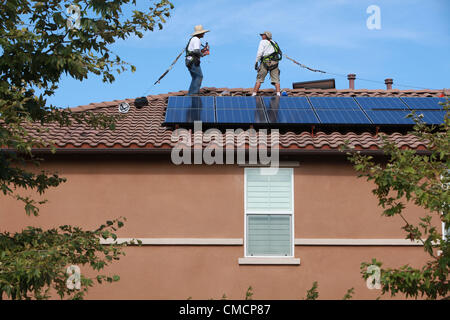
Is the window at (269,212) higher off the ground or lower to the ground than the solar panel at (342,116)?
lower

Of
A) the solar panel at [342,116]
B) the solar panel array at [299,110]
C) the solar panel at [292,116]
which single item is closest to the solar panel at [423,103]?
the solar panel array at [299,110]

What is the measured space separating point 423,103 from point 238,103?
4688 mm

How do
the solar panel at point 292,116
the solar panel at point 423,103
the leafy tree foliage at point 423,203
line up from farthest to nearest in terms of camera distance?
the solar panel at point 423,103 → the solar panel at point 292,116 → the leafy tree foliage at point 423,203

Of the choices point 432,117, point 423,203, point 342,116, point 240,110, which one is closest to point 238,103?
point 240,110

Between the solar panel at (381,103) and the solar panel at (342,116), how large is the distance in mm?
560

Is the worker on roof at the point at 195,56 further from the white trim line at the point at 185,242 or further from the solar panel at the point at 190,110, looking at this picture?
the white trim line at the point at 185,242

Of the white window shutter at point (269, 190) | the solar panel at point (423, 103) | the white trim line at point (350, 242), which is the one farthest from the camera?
the solar panel at point (423, 103)

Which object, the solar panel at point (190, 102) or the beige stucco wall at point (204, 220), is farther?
the solar panel at point (190, 102)

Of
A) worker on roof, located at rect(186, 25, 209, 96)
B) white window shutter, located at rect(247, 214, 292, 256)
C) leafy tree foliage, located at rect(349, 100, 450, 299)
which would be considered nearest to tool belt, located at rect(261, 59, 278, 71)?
worker on roof, located at rect(186, 25, 209, 96)

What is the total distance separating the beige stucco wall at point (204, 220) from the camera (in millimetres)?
11492

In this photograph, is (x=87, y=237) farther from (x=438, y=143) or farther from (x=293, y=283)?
(x=293, y=283)

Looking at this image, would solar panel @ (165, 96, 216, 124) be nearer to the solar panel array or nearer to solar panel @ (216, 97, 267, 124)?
the solar panel array

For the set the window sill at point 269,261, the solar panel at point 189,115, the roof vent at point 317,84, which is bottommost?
the window sill at point 269,261

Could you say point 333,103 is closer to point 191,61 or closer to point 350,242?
point 191,61
